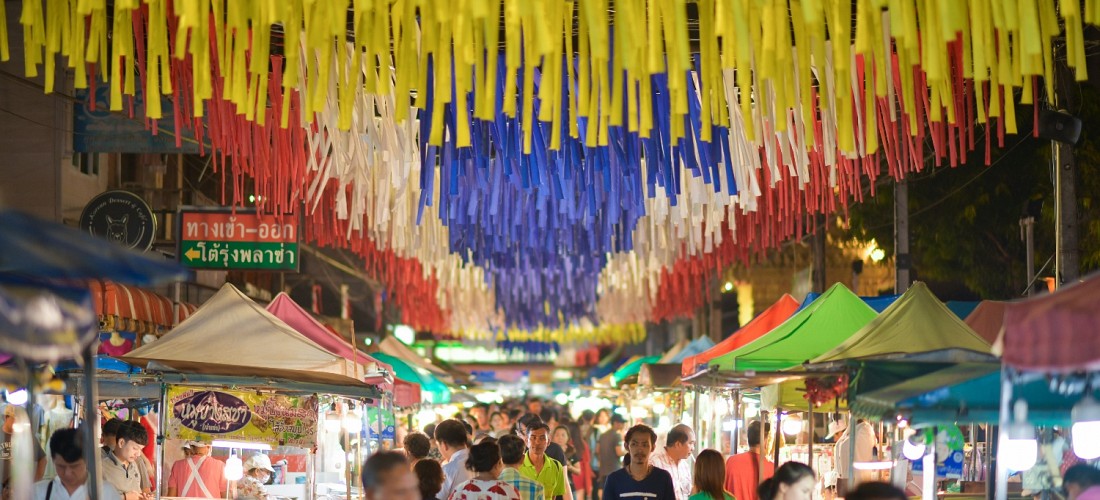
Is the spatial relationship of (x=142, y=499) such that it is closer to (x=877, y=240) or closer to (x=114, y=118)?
(x=114, y=118)

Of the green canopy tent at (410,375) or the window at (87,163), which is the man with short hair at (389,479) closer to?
the green canopy tent at (410,375)

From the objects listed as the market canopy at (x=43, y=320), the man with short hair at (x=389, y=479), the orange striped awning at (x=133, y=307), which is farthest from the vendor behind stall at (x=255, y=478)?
the market canopy at (x=43, y=320)

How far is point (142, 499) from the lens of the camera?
34.5ft

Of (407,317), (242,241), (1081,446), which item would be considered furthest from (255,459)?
(407,317)

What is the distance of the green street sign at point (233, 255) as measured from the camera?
15.8 m

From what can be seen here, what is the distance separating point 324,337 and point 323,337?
0.04 feet

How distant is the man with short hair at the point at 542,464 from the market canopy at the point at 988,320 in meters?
4.48

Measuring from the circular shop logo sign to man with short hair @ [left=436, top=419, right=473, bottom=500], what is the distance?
5.72m

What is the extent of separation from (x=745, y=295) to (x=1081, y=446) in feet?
93.1

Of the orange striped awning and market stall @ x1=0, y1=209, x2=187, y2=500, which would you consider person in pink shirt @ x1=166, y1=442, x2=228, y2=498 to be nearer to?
the orange striped awning

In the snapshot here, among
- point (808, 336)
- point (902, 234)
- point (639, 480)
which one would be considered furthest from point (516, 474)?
point (902, 234)

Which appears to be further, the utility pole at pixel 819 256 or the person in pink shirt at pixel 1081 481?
the utility pole at pixel 819 256

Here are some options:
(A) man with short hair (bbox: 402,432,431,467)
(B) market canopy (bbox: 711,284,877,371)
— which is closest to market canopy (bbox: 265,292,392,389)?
(A) man with short hair (bbox: 402,432,431,467)

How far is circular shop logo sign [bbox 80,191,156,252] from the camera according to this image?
51.5ft
